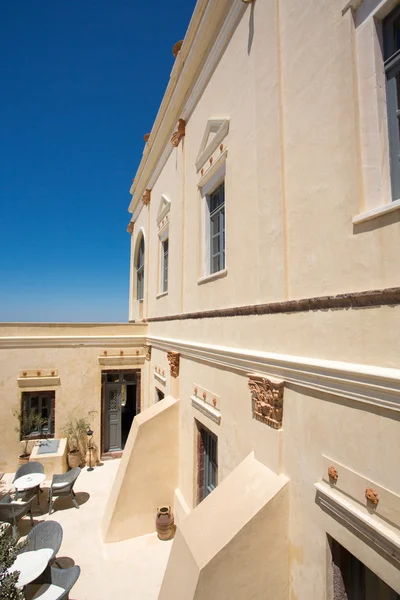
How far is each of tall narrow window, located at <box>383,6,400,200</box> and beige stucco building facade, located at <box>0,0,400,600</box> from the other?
1.5 inches

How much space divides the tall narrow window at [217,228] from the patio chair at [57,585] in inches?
194

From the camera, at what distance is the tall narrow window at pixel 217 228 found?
584 centimetres

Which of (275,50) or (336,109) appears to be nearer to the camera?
(336,109)

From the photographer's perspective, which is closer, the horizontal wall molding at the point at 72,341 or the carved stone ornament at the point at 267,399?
the carved stone ornament at the point at 267,399

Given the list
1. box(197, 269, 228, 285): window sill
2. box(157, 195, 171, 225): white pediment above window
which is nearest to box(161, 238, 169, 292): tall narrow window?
box(157, 195, 171, 225): white pediment above window

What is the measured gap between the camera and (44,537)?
5625 mm

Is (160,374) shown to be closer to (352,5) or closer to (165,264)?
(165,264)

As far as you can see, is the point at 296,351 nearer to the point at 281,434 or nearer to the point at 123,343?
the point at 281,434

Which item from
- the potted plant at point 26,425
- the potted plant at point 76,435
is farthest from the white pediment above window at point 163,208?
the potted plant at point 26,425

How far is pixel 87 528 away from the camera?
7359 mm

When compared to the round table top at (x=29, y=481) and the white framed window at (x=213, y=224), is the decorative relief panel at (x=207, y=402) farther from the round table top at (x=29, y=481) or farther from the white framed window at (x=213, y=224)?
the round table top at (x=29, y=481)

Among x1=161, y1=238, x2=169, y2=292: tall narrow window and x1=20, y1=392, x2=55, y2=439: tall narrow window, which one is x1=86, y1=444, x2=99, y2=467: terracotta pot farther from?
x1=161, y1=238, x2=169, y2=292: tall narrow window

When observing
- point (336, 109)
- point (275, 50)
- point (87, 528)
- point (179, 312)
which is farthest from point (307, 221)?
point (87, 528)

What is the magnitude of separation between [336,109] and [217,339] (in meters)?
3.42
